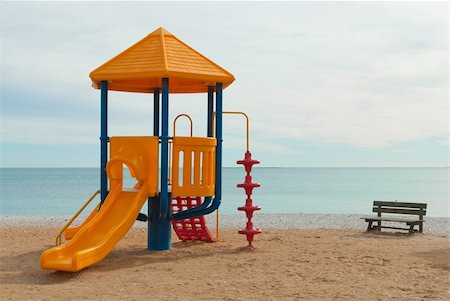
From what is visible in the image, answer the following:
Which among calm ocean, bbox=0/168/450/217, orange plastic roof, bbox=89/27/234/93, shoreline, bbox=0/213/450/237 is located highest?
orange plastic roof, bbox=89/27/234/93

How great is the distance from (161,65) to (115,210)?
8.82ft

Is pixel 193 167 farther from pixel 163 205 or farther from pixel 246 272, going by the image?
pixel 246 272

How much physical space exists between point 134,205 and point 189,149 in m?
1.51

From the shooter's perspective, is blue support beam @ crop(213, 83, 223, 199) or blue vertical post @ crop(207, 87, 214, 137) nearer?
blue support beam @ crop(213, 83, 223, 199)

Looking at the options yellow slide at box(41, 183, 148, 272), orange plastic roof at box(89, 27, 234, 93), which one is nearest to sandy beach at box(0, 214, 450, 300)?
yellow slide at box(41, 183, 148, 272)

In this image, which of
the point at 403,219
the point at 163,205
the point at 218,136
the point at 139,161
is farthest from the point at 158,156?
the point at 403,219

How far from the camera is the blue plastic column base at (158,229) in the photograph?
10992 mm

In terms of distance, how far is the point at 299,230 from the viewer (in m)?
15.0

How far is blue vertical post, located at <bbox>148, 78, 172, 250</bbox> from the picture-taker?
1055 centimetres

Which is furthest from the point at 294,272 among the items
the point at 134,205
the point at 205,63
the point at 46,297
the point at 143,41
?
the point at 143,41

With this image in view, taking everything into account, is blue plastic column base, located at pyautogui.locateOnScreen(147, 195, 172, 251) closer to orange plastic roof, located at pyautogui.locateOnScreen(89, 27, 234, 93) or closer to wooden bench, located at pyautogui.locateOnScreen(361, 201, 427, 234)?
orange plastic roof, located at pyautogui.locateOnScreen(89, 27, 234, 93)

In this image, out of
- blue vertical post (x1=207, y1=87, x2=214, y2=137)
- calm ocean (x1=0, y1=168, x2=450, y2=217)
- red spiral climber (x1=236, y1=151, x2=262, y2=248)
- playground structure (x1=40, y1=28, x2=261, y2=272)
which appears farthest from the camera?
calm ocean (x1=0, y1=168, x2=450, y2=217)

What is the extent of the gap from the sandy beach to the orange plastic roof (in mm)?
3207

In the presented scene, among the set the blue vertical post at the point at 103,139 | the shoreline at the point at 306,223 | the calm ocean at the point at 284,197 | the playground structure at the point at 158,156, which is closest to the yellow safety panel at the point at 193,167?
the playground structure at the point at 158,156
